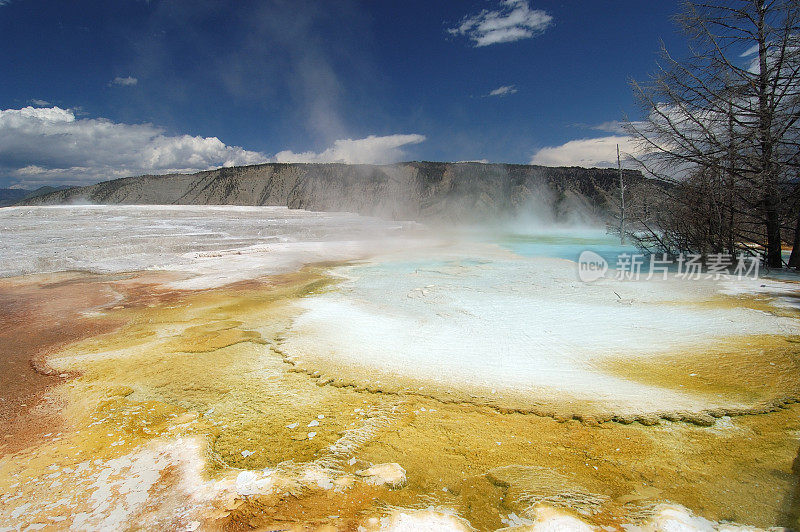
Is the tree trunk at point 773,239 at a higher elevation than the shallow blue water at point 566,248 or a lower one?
higher

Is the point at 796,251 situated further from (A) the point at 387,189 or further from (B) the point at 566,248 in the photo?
(A) the point at 387,189

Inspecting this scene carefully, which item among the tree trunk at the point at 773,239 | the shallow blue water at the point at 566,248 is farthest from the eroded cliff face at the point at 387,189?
the tree trunk at the point at 773,239

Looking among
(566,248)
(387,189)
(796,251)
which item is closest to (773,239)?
(796,251)

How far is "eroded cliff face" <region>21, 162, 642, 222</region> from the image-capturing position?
45.5m

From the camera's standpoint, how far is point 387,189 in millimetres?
53250

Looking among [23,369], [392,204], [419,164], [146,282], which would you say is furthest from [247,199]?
[23,369]

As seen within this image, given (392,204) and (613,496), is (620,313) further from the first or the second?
(392,204)

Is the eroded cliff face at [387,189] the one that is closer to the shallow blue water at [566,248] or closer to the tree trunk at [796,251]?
the shallow blue water at [566,248]

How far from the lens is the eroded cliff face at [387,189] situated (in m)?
45.5

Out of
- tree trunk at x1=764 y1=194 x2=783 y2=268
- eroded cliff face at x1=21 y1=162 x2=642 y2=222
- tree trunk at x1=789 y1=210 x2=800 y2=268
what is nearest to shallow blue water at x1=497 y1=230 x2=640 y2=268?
tree trunk at x1=764 y1=194 x2=783 y2=268

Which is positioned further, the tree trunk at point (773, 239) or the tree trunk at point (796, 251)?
the tree trunk at point (773, 239)

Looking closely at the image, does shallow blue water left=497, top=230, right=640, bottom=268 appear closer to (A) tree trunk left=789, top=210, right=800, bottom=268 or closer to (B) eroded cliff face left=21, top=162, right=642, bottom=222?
(A) tree trunk left=789, top=210, right=800, bottom=268

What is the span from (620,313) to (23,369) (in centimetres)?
659

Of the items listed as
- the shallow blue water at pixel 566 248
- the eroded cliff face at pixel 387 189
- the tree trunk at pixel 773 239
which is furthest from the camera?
the eroded cliff face at pixel 387 189
